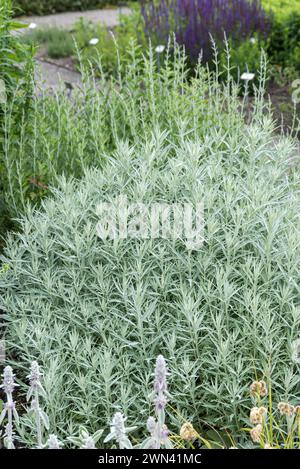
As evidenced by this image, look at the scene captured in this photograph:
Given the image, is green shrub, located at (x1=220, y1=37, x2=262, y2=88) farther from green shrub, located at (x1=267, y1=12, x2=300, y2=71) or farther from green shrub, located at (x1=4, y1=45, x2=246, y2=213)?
green shrub, located at (x1=4, y1=45, x2=246, y2=213)

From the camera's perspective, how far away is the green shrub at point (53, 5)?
13.3m

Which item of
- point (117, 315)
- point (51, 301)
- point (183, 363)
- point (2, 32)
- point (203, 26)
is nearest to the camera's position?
point (183, 363)

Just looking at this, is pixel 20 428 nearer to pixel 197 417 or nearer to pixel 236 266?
pixel 197 417

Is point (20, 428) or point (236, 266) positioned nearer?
point (20, 428)

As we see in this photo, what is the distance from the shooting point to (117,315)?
3117mm

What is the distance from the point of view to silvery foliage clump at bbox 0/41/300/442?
2973 millimetres

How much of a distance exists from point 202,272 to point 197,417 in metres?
0.56

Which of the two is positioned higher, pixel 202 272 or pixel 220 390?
pixel 202 272

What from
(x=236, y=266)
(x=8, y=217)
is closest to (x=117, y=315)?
(x=236, y=266)
